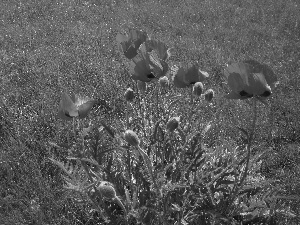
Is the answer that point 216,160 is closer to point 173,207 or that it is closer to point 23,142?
point 173,207

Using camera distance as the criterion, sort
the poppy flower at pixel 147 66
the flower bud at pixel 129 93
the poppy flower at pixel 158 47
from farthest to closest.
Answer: the flower bud at pixel 129 93 < the poppy flower at pixel 158 47 < the poppy flower at pixel 147 66

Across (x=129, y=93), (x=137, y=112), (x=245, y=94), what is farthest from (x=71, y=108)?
(x=137, y=112)

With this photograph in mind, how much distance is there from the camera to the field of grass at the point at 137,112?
2.02 m

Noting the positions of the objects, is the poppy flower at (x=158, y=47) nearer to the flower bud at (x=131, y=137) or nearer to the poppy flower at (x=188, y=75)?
the poppy flower at (x=188, y=75)

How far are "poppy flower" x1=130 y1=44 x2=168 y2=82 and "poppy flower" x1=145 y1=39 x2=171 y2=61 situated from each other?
0.17 feet

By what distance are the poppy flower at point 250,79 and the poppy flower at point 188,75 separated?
0.24 m

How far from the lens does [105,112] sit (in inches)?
138

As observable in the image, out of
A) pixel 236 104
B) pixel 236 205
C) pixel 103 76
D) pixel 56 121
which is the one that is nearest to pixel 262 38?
pixel 236 104

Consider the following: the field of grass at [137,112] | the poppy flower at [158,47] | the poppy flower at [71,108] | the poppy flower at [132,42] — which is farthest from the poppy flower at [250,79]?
the poppy flower at [71,108]

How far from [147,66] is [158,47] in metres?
0.16

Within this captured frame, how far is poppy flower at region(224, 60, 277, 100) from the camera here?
1534 mm

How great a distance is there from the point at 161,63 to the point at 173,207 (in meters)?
0.70

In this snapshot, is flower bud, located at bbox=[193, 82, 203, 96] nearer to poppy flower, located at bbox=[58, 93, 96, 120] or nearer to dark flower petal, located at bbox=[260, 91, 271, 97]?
dark flower petal, located at bbox=[260, 91, 271, 97]

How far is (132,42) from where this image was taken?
1.84 m
